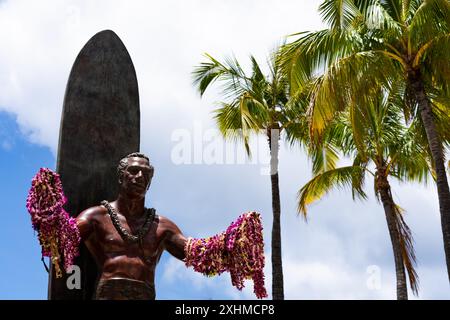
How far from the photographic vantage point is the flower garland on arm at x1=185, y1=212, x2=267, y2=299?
4922 mm

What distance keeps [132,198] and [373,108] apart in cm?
1108

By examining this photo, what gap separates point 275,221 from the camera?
15062 millimetres

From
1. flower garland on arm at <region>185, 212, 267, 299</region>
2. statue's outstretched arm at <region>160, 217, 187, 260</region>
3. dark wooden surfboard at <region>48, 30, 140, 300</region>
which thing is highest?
dark wooden surfboard at <region>48, 30, 140, 300</region>

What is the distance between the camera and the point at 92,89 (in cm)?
594

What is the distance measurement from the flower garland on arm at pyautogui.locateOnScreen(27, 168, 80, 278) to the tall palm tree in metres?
11.2

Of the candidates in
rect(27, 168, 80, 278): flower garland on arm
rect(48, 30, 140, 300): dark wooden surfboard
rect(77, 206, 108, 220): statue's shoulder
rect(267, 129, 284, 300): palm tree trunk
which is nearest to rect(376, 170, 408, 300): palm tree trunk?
rect(267, 129, 284, 300): palm tree trunk

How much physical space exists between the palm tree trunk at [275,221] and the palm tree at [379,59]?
7.53ft

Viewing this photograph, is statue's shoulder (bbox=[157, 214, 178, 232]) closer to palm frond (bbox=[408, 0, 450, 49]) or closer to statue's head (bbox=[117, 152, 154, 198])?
statue's head (bbox=[117, 152, 154, 198])

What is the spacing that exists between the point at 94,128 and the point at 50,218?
1256 millimetres

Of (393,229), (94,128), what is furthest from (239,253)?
(393,229)

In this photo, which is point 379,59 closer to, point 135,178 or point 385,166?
point 385,166

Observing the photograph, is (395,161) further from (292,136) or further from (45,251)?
(45,251)

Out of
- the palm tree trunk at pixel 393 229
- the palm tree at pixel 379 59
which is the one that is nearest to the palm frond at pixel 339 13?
the palm tree at pixel 379 59
